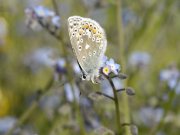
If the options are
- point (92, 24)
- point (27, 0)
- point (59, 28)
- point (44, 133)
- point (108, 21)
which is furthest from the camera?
point (27, 0)

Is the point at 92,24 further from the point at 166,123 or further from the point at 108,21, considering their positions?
the point at 108,21

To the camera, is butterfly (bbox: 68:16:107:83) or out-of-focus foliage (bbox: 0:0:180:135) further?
out-of-focus foliage (bbox: 0:0:180:135)

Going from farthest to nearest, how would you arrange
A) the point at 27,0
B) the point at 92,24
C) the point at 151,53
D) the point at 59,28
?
1. the point at 27,0
2. the point at 151,53
3. the point at 59,28
4. the point at 92,24

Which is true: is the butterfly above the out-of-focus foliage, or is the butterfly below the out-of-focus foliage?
below

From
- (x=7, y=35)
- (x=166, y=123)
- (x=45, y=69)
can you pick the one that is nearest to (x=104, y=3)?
(x=166, y=123)

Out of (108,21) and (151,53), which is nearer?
(108,21)
